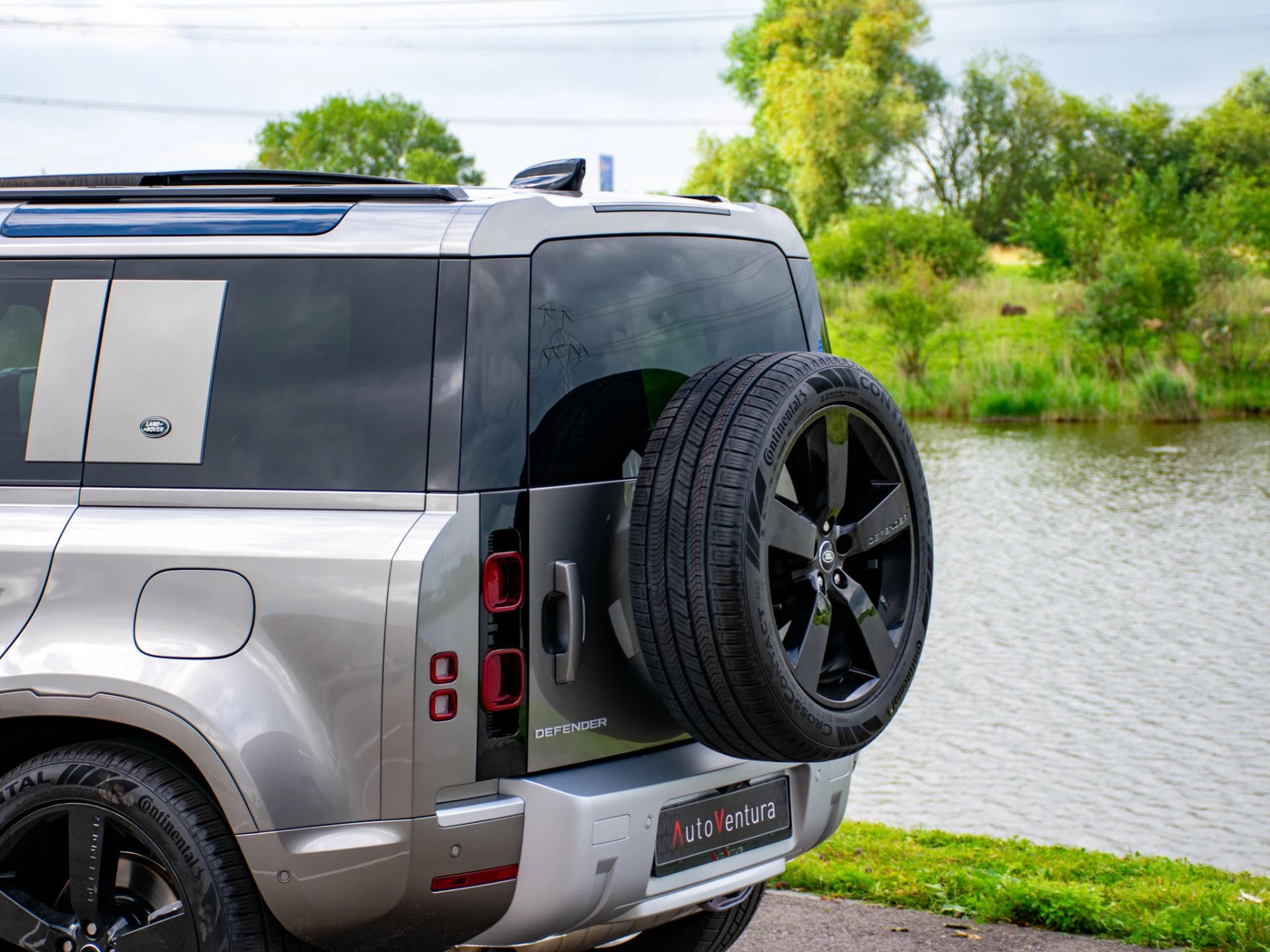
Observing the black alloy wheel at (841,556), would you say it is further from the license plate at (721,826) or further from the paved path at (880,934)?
the paved path at (880,934)

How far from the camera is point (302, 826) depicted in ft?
9.33

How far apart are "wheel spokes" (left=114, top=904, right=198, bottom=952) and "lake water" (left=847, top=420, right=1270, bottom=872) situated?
438 centimetres

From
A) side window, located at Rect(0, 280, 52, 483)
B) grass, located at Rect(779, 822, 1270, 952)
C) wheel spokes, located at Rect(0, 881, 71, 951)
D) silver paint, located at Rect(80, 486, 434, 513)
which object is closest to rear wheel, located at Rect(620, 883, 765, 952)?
grass, located at Rect(779, 822, 1270, 952)

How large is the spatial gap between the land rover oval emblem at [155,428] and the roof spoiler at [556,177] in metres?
1.01

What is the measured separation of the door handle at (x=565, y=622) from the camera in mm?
2951

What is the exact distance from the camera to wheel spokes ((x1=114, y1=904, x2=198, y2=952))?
2.94 metres

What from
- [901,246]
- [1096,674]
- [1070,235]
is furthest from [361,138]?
[1096,674]

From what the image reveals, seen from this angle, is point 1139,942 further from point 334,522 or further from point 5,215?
point 5,215

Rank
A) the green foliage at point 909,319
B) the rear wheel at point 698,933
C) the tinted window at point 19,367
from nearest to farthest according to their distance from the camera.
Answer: the tinted window at point 19,367, the rear wheel at point 698,933, the green foliage at point 909,319

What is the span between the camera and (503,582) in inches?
113

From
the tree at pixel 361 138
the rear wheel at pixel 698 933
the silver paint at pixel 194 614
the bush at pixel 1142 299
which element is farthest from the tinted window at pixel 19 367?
the tree at pixel 361 138

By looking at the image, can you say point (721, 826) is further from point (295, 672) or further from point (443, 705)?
point (295, 672)

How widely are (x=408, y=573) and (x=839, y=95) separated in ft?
167

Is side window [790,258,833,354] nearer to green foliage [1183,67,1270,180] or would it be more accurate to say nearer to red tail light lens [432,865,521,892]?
red tail light lens [432,865,521,892]
